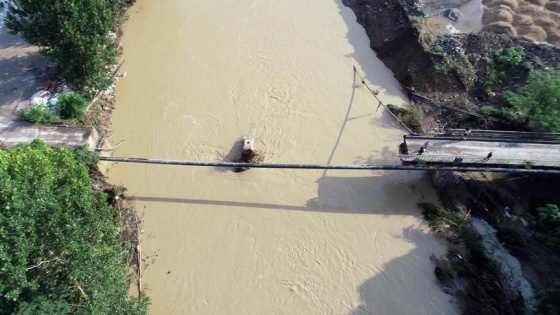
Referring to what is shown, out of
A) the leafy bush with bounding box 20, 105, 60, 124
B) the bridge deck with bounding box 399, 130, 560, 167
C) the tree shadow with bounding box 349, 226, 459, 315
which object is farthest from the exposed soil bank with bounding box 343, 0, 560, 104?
the leafy bush with bounding box 20, 105, 60, 124

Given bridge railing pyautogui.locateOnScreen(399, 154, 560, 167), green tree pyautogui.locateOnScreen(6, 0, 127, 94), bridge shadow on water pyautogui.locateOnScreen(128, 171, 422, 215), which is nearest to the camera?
bridge railing pyautogui.locateOnScreen(399, 154, 560, 167)

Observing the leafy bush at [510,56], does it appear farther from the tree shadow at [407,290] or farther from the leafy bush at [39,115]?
the leafy bush at [39,115]

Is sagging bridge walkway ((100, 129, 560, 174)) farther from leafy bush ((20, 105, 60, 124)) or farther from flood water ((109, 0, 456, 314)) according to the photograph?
leafy bush ((20, 105, 60, 124))

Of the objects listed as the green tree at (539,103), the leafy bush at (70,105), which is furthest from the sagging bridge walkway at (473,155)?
the leafy bush at (70,105)

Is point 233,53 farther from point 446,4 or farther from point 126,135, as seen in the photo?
point 446,4

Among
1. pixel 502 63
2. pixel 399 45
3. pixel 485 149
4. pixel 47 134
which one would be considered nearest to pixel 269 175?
pixel 485 149
